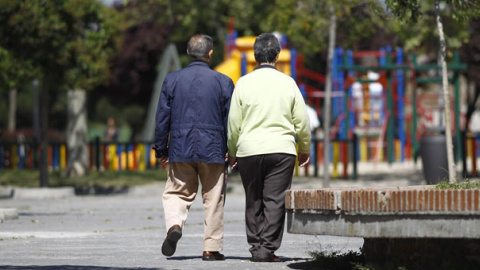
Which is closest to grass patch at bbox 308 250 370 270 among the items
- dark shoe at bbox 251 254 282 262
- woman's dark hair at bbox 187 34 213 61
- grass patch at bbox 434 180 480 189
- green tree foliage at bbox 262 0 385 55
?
dark shoe at bbox 251 254 282 262

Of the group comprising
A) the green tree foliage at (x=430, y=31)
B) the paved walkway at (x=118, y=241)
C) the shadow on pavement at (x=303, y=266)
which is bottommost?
the paved walkway at (x=118, y=241)

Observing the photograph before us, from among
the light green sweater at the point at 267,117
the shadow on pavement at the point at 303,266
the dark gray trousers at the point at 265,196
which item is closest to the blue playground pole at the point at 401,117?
the light green sweater at the point at 267,117

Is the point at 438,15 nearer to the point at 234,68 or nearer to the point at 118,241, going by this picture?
the point at 118,241

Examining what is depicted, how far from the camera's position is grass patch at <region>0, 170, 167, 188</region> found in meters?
26.0

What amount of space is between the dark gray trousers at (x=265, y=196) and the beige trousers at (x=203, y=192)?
1.07 ft

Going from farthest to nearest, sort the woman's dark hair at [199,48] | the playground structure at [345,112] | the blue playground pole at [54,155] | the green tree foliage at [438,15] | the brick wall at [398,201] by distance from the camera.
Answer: the blue playground pole at [54,155], the playground structure at [345,112], the green tree foliage at [438,15], the woman's dark hair at [199,48], the brick wall at [398,201]

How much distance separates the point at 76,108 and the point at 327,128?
9660 millimetres

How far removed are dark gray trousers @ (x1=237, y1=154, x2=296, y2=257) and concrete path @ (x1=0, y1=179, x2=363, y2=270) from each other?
19cm

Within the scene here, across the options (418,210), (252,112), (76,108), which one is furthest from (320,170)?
(418,210)

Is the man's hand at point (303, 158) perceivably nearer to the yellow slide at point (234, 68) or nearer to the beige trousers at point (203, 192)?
the beige trousers at point (203, 192)

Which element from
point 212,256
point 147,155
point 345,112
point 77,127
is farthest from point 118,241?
point 345,112

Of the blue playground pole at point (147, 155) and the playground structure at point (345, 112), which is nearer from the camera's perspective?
the playground structure at point (345, 112)

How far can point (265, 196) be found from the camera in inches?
342

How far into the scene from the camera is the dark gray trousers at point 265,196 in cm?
860
